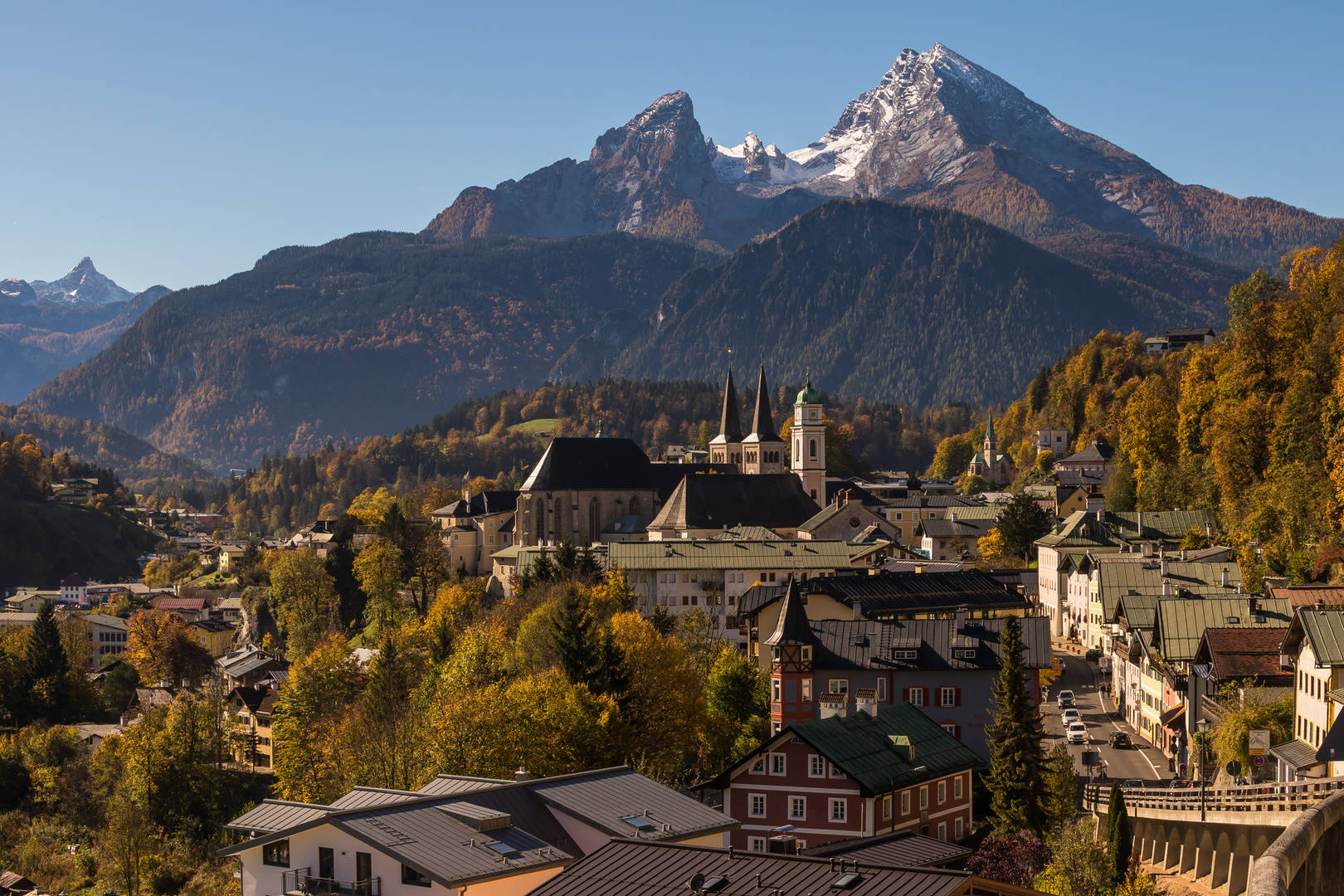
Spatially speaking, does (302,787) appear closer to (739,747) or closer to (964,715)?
(739,747)

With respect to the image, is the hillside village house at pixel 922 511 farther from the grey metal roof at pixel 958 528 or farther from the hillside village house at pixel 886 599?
the hillside village house at pixel 886 599

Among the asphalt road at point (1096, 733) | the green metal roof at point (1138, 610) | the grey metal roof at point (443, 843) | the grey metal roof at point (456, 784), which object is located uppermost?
the green metal roof at point (1138, 610)

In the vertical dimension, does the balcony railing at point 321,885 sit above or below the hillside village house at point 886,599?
below

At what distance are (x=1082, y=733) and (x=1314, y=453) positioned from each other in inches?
945

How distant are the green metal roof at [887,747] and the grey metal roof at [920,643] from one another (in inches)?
323

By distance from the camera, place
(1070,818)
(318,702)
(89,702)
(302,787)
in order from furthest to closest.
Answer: (89,702) < (318,702) < (302,787) < (1070,818)

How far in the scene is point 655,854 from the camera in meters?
31.1

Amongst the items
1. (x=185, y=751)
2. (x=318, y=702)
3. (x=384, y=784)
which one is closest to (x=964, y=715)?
(x=384, y=784)

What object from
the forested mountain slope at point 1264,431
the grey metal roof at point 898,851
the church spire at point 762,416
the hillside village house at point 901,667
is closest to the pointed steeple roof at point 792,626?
the hillside village house at point 901,667

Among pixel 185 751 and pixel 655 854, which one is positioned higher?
pixel 655 854

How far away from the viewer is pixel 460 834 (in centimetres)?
3678

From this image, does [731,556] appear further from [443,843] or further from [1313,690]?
[443,843]

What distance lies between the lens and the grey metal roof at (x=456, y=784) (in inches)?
1677

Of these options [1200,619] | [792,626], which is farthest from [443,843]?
[1200,619]
